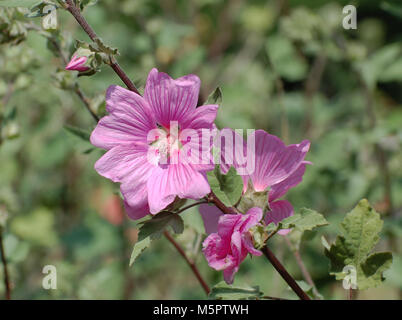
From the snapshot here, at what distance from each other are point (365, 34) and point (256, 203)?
3.19 meters

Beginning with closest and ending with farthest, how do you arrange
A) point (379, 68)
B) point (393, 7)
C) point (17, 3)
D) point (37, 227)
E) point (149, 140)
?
point (17, 3) < point (149, 140) < point (393, 7) < point (379, 68) < point (37, 227)

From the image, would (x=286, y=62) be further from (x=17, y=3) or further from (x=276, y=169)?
(x=17, y=3)

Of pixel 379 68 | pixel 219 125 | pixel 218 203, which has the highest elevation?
pixel 379 68

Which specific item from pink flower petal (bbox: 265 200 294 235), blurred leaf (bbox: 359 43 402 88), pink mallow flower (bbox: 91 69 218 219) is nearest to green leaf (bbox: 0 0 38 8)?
pink mallow flower (bbox: 91 69 218 219)

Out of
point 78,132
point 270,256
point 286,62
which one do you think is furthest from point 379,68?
point 270,256

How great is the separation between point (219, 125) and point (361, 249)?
4.02 feet

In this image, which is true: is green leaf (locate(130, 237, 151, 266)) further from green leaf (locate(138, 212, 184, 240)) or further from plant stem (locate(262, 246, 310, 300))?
plant stem (locate(262, 246, 310, 300))

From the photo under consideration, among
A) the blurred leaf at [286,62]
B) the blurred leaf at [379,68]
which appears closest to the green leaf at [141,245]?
the blurred leaf at [379,68]

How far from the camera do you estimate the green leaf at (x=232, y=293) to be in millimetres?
865

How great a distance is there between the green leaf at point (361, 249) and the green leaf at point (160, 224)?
25 cm

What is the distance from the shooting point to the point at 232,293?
0.88 metres

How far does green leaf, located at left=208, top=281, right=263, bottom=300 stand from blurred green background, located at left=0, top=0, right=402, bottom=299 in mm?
272

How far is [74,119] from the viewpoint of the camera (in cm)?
254
